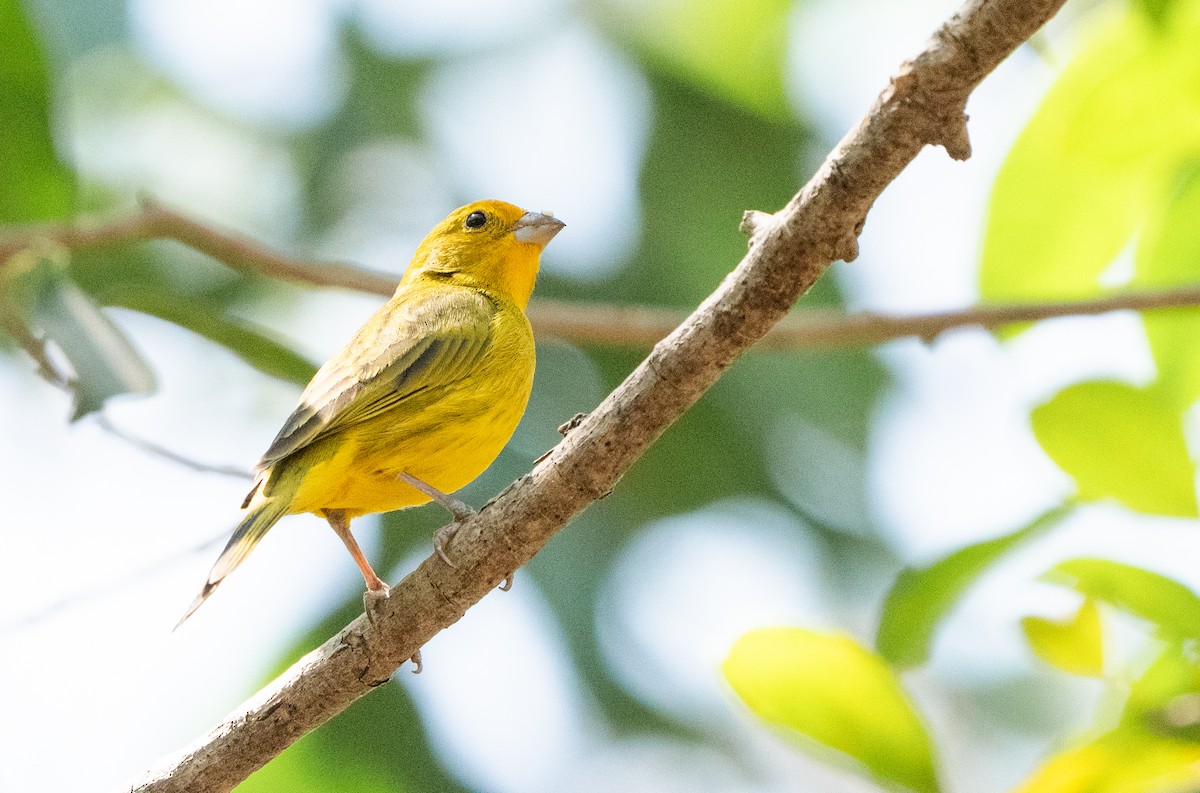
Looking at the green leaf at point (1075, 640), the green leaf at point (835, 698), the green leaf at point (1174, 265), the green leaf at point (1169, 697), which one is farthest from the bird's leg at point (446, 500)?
the green leaf at point (1174, 265)

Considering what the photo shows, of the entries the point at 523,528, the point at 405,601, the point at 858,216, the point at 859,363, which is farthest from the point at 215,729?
the point at 859,363

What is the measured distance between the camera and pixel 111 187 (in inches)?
A: 230

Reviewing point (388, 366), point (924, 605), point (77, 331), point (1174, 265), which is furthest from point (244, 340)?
point (1174, 265)

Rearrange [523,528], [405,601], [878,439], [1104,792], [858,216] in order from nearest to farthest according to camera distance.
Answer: [1104,792], [858,216], [523,528], [405,601], [878,439]

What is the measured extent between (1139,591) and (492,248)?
8.81 ft

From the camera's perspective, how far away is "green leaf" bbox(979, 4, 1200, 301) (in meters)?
2.37

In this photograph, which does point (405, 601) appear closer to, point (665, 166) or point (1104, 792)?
point (1104, 792)

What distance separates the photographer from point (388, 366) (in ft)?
10.4

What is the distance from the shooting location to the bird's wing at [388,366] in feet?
9.91

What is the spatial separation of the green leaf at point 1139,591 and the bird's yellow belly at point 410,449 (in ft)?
5.02

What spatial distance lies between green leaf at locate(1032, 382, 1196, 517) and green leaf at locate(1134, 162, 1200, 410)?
25cm

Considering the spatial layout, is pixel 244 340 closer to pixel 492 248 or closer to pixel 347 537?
pixel 347 537

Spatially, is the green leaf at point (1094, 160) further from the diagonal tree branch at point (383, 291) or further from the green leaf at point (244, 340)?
the green leaf at point (244, 340)

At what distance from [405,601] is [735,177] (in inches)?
133
